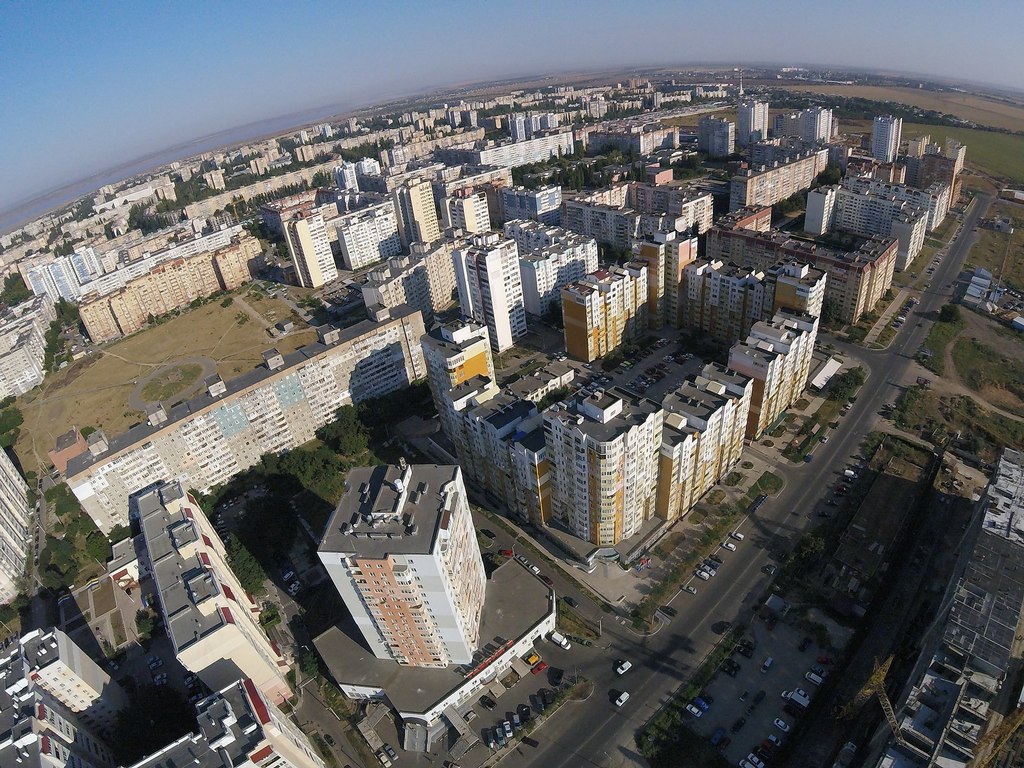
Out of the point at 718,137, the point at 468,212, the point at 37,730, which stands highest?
the point at 718,137

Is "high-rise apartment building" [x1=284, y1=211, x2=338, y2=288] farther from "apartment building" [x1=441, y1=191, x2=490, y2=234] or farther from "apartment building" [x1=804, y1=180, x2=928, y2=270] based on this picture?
"apartment building" [x1=804, y1=180, x2=928, y2=270]

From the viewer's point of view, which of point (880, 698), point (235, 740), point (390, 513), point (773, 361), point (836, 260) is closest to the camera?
point (235, 740)

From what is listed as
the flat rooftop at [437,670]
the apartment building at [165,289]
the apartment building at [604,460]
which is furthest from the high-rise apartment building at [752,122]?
the flat rooftop at [437,670]

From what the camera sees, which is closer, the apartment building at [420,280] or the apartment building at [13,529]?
the apartment building at [13,529]

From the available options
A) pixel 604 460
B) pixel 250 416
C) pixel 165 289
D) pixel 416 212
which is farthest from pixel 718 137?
pixel 250 416

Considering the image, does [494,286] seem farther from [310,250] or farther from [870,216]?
[870,216]

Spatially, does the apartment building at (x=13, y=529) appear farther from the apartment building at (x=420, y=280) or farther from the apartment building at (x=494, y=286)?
the apartment building at (x=494, y=286)
